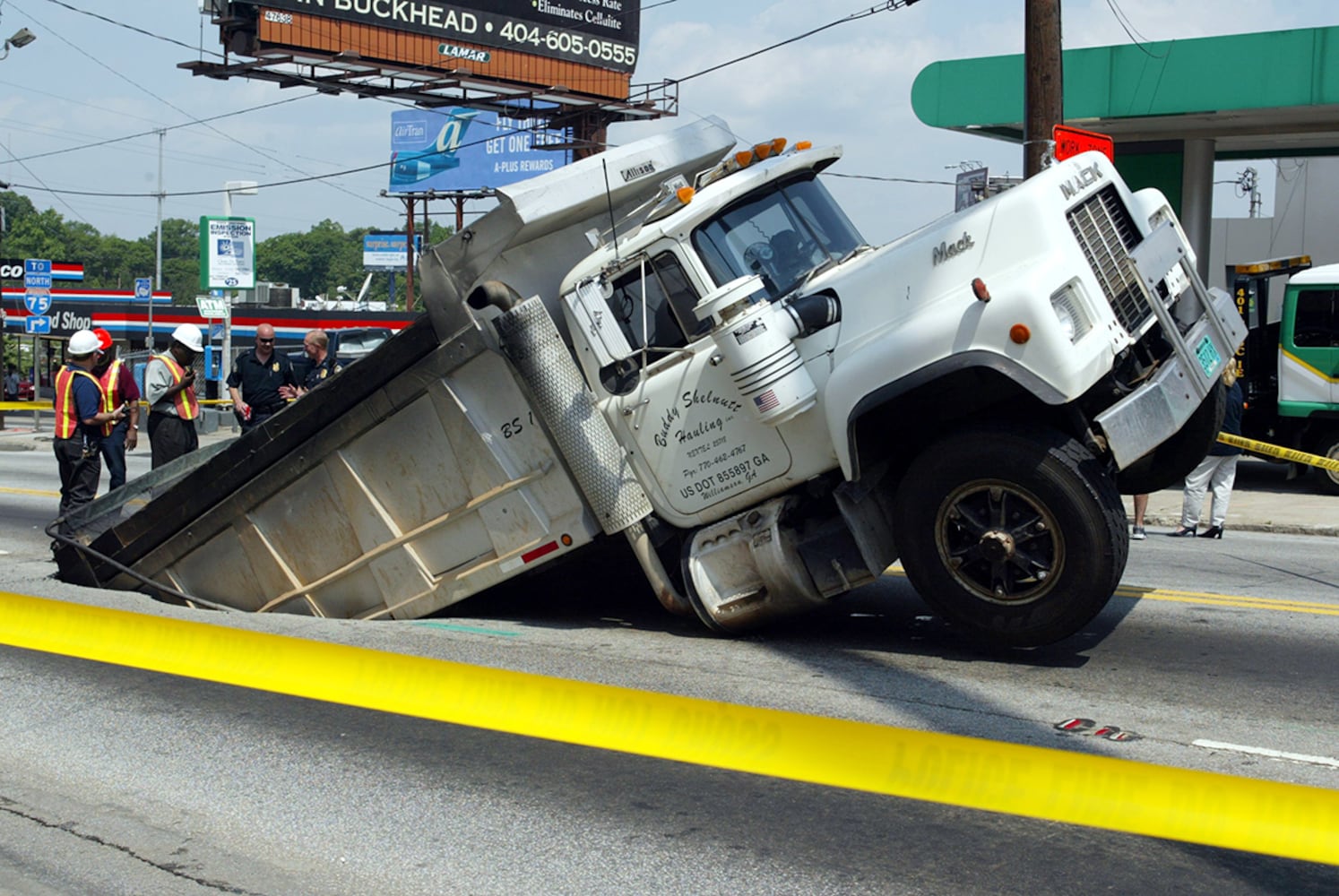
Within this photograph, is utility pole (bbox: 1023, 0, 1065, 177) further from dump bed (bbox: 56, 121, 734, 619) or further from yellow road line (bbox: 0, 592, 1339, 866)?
yellow road line (bbox: 0, 592, 1339, 866)

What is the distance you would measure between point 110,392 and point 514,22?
2418 cm

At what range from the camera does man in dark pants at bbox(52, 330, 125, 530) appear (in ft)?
38.9

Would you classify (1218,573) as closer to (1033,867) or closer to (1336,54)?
(1033,867)

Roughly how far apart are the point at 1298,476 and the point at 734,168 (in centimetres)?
1350

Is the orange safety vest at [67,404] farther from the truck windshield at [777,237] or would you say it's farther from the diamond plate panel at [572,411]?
the truck windshield at [777,237]

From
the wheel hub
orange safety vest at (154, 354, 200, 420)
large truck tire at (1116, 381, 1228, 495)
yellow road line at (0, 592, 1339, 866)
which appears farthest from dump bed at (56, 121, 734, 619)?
orange safety vest at (154, 354, 200, 420)

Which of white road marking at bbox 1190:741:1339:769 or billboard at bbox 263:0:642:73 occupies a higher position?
billboard at bbox 263:0:642:73

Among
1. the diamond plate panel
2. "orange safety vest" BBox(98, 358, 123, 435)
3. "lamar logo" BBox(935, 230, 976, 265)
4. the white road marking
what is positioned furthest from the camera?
"orange safety vest" BBox(98, 358, 123, 435)

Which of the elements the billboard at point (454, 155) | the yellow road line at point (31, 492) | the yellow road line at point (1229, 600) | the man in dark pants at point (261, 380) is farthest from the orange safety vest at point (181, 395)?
the billboard at point (454, 155)

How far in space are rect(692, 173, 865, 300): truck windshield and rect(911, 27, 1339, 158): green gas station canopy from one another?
15.2 m

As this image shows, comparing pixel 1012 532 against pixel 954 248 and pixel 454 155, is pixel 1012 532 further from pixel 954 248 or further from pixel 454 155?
pixel 454 155

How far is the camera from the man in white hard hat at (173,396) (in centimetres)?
1245

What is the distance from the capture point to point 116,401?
39.8 ft

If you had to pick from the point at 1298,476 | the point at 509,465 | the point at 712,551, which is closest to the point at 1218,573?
the point at 712,551
